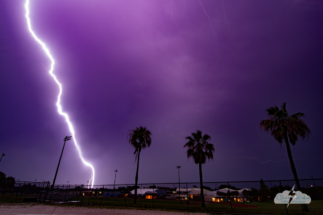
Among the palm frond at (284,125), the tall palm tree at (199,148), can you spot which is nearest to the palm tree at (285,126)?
the palm frond at (284,125)

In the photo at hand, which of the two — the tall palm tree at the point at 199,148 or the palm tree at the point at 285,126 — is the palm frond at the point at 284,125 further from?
the tall palm tree at the point at 199,148

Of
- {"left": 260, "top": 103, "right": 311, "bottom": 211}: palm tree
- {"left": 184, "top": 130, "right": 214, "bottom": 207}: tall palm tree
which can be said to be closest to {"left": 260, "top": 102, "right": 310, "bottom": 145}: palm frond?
{"left": 260, "top": 103, "right": 311, "bottom": 211}: palm tree

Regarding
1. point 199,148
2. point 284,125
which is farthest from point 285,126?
point 199,148

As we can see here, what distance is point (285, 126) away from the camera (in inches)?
707

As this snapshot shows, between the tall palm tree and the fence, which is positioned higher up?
the tall palm tree

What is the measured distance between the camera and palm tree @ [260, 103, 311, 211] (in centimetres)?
1716

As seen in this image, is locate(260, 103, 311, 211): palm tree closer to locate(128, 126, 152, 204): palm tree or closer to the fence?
the fence

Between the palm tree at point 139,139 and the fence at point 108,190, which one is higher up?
the palm tree at point 139,139

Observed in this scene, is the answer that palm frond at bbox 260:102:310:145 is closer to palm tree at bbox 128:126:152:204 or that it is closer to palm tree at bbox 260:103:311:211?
palm tree at bbox 260:103:311:211

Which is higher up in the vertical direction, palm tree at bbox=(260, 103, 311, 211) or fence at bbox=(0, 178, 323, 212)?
palm tree at bbox=(260, 103, 311, 211)

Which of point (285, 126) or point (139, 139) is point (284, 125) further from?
point (139, 139)

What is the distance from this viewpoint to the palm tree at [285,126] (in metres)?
17.2

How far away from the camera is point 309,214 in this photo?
42.6 ft

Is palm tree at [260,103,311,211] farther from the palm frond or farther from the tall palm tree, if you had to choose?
the tall palm tree
